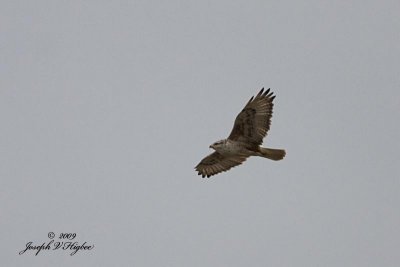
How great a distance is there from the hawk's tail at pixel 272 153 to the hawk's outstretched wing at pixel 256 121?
22 centimetres

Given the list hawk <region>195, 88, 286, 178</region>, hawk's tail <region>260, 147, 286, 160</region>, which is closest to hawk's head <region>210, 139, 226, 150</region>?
hawk <region>195, 88, 286, 178</region>

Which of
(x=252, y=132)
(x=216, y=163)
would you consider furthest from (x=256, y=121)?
(x=216, y=163)

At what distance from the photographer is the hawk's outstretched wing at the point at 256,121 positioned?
26.4 meters

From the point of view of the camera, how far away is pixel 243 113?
86.4 feet

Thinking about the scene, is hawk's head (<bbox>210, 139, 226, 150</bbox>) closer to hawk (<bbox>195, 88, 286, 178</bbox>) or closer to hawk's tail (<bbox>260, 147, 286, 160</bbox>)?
hawk (<bbox>195, 88, 286, 178</bbox>)

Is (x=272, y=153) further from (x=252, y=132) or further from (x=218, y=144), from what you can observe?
(x=218, y=144)

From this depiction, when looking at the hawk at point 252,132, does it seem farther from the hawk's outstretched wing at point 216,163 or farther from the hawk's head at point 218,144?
the hawk's outstretched wing at point 216,163

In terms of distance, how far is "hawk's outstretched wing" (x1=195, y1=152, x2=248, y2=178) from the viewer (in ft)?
91.1

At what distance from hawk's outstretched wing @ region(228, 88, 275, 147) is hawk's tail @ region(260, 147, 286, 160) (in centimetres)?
22

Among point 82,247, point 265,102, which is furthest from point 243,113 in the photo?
point 82,247

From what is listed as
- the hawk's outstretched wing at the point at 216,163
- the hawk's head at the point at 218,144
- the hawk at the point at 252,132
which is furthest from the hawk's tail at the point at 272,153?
the hawk's outstretched wing at the point at 216,163

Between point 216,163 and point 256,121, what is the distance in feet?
7.19

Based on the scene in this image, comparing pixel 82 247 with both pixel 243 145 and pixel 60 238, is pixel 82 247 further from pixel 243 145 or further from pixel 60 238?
pixel 243 145

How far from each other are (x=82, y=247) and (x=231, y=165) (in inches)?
166
